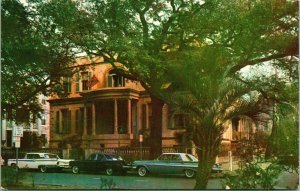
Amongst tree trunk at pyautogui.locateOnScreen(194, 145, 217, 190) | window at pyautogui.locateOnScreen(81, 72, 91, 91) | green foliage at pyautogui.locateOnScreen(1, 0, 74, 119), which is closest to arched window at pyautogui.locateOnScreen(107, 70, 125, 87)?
window at pyautogui.locateOnScreen(81, 72, 91, 91)

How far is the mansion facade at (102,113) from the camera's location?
882cm

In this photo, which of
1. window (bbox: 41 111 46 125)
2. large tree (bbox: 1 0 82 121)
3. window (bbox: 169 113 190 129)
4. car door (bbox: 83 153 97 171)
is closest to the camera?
window (bbox: 169 113 190 129)

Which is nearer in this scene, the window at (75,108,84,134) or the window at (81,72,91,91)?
the window at (75,108,84,134)

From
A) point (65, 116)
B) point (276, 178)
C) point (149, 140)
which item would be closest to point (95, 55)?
point (65, 116)

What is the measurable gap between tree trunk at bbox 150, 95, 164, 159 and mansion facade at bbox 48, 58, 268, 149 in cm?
7

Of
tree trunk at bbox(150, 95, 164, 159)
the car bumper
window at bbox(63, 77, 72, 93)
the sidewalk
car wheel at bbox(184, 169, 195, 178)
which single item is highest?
window at bbox(63, 77, 72, 93)

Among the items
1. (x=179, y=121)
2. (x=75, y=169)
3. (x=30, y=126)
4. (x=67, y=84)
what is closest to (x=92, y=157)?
(x=75, y=169)

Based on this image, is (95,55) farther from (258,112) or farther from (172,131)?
(258,112)

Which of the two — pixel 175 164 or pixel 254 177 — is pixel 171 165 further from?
pixel 254 177

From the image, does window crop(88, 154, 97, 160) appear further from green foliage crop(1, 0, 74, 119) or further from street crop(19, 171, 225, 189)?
green foliage crop(1, 0, 74, 119)

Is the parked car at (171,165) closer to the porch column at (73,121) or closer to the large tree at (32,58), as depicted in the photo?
the porch column at (73,121)

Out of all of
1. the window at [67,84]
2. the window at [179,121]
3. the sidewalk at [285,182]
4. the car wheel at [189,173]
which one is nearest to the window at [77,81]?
the window at [67,84]

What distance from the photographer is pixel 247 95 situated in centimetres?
855

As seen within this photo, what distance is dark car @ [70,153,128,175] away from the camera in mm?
8781
